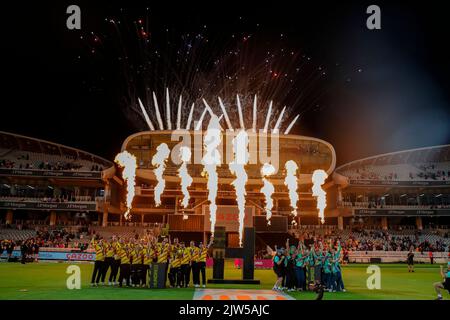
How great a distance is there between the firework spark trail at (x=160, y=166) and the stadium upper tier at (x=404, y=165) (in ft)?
94.4

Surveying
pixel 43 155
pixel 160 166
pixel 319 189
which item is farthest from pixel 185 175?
pixel 43 155

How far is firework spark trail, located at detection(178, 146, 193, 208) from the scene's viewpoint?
58000 mm

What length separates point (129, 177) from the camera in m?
60.4

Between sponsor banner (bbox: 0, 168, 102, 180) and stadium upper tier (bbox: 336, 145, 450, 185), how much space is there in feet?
128

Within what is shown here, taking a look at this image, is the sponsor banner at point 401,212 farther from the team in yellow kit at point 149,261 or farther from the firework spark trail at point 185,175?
the team in yellow kit at point 149,261

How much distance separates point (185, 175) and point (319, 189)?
2191cm

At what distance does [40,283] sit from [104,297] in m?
6.20

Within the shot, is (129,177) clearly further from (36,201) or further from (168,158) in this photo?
(36,201)

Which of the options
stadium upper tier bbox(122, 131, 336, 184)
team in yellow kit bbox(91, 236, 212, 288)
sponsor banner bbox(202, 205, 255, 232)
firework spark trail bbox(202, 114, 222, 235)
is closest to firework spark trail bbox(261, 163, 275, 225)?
stadium upper tier bbox(122, 131, 336, 184)

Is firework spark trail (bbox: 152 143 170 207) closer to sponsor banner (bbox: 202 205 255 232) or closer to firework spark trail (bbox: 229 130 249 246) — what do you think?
sponsor banner (bbox: 202 205 255 232)

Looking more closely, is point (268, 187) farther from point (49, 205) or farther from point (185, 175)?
point (49, 205)

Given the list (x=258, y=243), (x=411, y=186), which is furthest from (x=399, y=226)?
(x=258, y=243)
